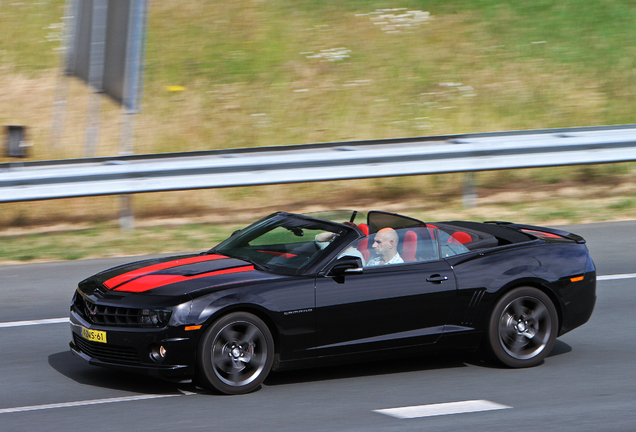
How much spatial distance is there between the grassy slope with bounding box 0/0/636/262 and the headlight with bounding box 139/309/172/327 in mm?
8075

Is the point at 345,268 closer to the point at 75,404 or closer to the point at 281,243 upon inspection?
the point at 281,243

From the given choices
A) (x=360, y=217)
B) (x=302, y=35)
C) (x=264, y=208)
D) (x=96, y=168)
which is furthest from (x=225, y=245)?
(x=302, y=35)

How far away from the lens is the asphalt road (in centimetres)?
546

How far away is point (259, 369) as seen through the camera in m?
6.00

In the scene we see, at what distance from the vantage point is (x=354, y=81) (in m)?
18.1

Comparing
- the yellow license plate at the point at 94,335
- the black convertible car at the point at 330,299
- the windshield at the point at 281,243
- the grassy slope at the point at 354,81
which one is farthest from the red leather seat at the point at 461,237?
the grassy slope at the point at 354,81

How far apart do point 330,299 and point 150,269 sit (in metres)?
1.46

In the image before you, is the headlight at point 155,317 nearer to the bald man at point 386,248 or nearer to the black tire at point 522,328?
the bald man at point 386,248

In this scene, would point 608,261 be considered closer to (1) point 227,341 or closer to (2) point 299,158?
(2) point 299,158

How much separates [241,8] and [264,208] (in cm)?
744

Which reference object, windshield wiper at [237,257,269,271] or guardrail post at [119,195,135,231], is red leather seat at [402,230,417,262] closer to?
windshield wiper at [237,257,269,271]

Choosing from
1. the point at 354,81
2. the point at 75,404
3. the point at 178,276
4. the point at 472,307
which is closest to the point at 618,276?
the point at 472,307

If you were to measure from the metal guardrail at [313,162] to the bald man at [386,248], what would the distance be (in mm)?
5999

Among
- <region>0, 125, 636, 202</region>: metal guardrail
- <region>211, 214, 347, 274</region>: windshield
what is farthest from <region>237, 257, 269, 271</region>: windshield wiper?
<region>0, 125, 636, 202</region>: metal guardrail
